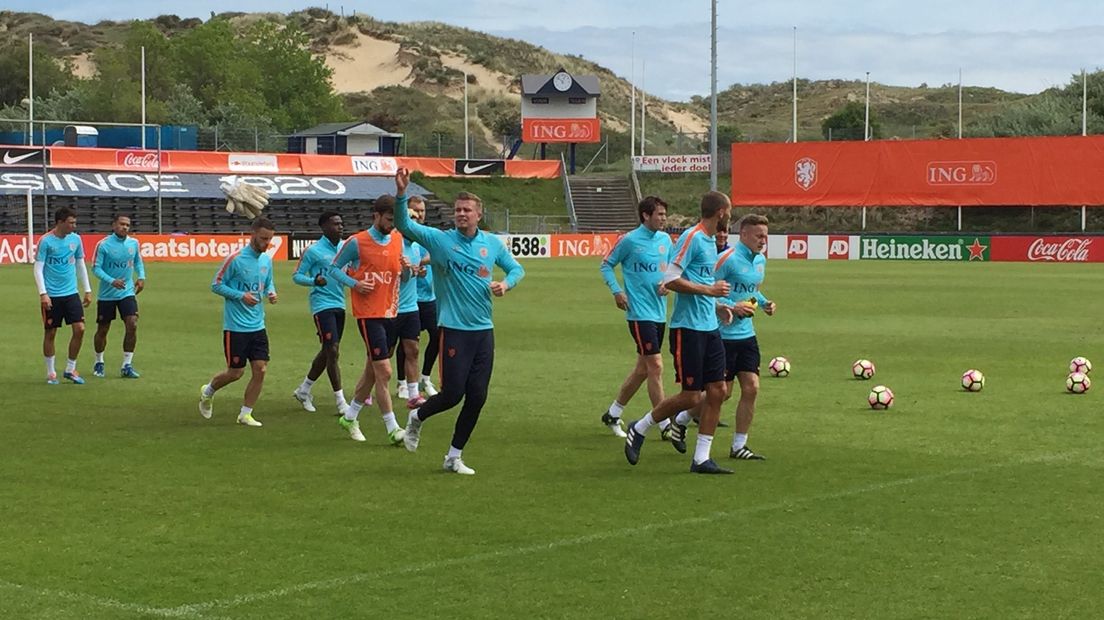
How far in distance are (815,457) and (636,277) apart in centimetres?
257

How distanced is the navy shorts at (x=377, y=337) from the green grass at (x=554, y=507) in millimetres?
804

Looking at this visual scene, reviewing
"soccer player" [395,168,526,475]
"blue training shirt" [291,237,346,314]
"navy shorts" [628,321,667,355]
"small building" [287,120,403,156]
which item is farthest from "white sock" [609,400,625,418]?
"small building" [287,120,403,156]

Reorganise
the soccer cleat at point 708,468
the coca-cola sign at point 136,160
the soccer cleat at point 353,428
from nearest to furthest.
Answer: the soccer cleat at point 708,468, the soccer cleat at point 353,428, the coca-cola sign at point 136,160

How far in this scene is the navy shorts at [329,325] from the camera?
15242 millimetres

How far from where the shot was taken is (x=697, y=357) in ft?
38.3

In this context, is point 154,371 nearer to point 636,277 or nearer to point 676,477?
point 636,277

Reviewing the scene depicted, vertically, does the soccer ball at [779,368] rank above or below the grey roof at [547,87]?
below

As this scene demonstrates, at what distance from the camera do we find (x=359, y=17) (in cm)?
16875

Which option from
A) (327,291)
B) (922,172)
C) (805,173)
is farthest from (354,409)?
(805,173)

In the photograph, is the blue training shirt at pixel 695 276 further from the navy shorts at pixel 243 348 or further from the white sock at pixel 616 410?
the navy shorts at pixel 243 348

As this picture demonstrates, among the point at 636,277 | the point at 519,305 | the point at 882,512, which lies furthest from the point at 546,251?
the point at 882,512

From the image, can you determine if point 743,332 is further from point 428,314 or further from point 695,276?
point 428,314

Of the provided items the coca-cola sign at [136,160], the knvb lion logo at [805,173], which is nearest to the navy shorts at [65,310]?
the coca-cola sign at [136,160]

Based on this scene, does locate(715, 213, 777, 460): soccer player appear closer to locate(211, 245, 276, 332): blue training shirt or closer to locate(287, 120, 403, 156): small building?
locate(211, 245, 276, 332): blue training shirt
